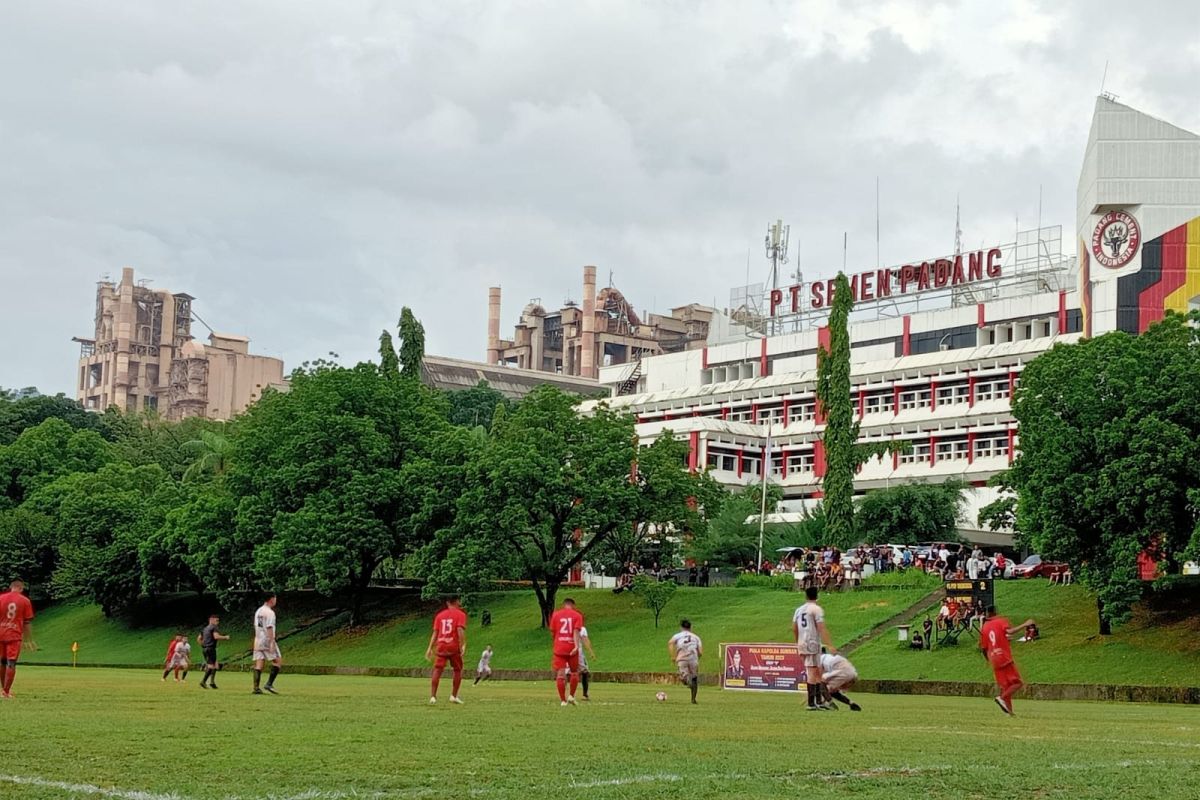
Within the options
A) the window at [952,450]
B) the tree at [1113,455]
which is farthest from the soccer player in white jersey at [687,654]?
the window at [952,450]

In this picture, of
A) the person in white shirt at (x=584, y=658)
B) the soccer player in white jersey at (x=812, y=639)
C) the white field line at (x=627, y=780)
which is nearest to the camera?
the white field line at (x=627, y=780)

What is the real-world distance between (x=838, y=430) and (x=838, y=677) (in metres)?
50.7

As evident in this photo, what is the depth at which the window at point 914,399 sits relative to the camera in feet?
368

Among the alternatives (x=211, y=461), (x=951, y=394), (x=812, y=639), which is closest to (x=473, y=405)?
(x=951, y=394)

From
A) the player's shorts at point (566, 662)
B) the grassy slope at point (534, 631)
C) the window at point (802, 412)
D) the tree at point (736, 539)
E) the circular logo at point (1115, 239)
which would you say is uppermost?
the circular logo at point (1115, 239)

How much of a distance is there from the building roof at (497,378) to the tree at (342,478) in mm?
104460

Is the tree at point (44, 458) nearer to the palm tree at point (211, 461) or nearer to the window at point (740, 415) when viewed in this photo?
the palm tree at point (211, 461)

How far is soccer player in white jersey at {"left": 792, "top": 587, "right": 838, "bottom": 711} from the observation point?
25203mm

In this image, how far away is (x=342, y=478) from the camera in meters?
74.2

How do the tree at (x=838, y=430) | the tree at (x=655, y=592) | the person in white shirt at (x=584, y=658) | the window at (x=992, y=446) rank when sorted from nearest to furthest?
the person in white shirt at (x=584, y=658) < the tree at (x=655, y=592) < the tree at (x=838, y=430) < the window at (x=992, y=446)

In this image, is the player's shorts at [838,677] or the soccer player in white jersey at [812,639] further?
the player's shorts at [838,677]

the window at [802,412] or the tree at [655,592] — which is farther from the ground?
the window at [802,412]

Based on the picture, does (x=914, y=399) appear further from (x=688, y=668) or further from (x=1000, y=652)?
(x=1000, y=652)

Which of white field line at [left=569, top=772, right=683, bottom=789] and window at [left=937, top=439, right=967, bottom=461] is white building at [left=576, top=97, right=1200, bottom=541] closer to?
window at [left=937, top=439, right=967, bottom=461]
